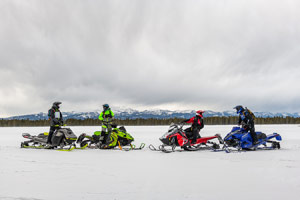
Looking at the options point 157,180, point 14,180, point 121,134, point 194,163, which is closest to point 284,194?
point 157,180

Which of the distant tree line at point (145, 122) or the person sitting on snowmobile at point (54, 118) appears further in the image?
the distant tree line at point (145, 122)

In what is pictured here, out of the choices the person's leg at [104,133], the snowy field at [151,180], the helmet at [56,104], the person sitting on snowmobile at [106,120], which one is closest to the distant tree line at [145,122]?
the person's leg at [104,133]

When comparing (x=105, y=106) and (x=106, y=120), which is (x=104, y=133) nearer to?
(x=106, y=120)

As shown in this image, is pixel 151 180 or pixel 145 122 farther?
pixel 145 122

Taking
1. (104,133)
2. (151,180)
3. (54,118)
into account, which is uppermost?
(54,118)

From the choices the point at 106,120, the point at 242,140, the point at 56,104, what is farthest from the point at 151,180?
the point at 56,104

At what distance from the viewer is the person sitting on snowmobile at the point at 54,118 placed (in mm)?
12047

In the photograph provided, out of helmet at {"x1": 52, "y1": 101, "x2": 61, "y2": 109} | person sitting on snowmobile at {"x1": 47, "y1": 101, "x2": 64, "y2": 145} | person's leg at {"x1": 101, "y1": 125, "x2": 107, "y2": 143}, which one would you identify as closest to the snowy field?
person's leg at {"x1": 101, "y1": 125, "x2": 107, "y2": 143}

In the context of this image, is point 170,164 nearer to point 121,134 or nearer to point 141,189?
point 141,189

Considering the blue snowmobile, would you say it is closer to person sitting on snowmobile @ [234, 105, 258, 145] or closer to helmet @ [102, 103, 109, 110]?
person sitting on snowmobile @ [234, 105, 258, 145]

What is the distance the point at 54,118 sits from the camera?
12.0m

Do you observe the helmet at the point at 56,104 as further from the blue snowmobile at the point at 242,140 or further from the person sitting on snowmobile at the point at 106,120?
the blue snowmobile at the point at 242,140

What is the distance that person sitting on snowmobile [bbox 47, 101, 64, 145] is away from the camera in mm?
12047

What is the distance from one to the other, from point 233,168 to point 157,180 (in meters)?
2.37
